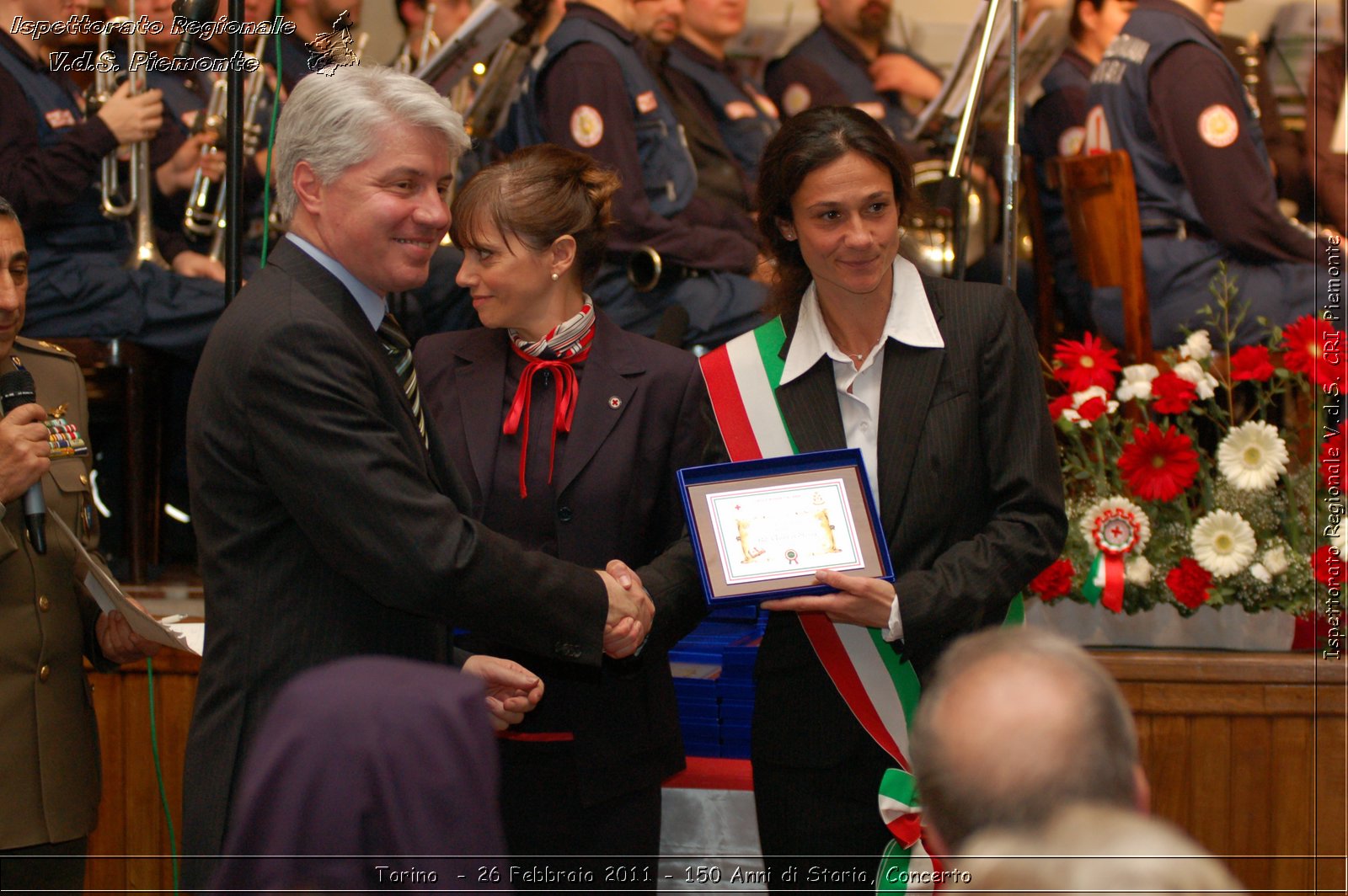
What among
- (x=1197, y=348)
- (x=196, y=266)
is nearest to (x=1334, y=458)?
(x=1197, y=348)

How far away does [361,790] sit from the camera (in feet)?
3.34

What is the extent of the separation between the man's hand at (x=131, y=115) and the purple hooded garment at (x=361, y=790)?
3.05 m

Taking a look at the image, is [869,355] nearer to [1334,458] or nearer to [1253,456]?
[1253,456]

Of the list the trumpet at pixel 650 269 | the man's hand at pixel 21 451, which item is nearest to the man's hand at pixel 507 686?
the man's hand at pixel 21 451

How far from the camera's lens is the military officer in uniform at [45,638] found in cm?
231

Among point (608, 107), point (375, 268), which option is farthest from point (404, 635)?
point (608, 107)

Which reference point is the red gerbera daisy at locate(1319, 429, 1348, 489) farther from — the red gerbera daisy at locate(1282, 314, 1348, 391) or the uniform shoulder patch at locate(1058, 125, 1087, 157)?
the uniform shoulder patch at locate(1058, 125, 1087, 157)

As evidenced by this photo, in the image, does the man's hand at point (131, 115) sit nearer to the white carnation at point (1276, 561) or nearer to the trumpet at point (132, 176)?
the trumpet at point (132, 176)

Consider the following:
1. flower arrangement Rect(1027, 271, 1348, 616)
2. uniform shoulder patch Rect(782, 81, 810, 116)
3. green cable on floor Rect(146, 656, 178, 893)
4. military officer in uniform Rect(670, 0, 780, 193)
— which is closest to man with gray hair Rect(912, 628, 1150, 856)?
flower arrangement Rect(1027, 271, 1348, 616)

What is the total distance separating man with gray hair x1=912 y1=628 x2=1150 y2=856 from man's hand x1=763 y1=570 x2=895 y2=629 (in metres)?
0.82

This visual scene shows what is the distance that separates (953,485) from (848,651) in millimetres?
309

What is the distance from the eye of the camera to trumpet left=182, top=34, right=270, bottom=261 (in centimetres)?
408

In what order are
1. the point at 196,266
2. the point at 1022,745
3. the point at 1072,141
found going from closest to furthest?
1. the point at 1022,745
2. the point at 196,266
3. the point at 1072,141

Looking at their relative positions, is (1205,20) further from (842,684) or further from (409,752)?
(409,752)
